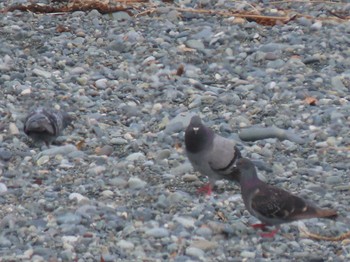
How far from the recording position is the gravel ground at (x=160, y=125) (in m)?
6.21

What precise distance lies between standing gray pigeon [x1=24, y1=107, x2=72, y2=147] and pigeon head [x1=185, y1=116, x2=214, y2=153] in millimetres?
1229

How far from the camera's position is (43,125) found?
7738mm

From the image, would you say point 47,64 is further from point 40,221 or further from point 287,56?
point 40,221

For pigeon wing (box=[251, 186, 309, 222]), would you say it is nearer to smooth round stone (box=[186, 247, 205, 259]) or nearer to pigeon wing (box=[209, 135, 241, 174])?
smooth round stone (box=[186, 247, 205, 259])

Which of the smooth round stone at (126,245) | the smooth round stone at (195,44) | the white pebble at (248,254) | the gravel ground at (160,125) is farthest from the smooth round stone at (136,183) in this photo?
the smooth round stone at (195,44)

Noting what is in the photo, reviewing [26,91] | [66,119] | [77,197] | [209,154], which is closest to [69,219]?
[77,197]

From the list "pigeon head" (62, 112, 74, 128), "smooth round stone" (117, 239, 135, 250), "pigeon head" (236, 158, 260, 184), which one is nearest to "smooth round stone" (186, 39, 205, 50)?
"pigeon head" (62, 112, 74, 128)

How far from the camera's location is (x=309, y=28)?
10.6 meters

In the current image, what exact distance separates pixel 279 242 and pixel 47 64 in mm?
4012

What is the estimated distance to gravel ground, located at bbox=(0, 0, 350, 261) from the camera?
6215 millimetres

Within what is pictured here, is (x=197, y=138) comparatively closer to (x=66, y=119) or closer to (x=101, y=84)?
(x=66, y=119)

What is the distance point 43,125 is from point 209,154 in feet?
4.71

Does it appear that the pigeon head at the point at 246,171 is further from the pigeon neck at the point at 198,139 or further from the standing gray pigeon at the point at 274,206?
the pigeon neck at the point at 198,139

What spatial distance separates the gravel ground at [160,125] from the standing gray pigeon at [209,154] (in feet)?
0.50
